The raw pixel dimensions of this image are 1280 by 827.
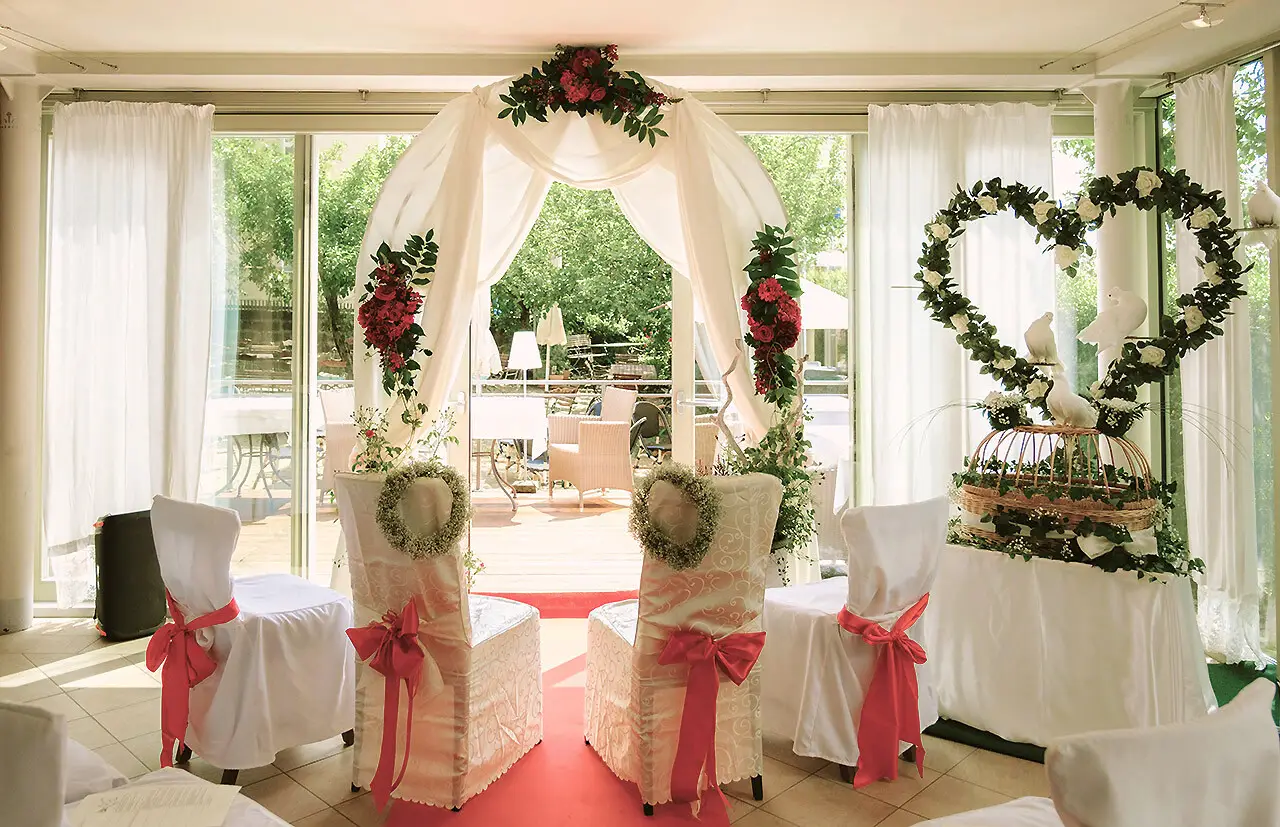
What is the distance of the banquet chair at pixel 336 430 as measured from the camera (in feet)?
17.1

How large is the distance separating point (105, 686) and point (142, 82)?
9.52 ft

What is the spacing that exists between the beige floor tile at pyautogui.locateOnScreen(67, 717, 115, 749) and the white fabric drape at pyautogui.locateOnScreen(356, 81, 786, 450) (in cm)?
155

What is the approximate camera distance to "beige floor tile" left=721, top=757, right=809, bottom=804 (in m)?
2.75

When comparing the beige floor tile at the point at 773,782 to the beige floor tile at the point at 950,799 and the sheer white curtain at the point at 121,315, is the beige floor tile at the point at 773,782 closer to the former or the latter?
the beige floor tile at the point at 950,799

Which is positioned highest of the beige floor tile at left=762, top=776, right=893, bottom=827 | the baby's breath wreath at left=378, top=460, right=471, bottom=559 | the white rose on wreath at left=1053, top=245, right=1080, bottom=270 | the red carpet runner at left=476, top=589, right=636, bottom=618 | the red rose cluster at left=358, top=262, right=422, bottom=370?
the white rose on wreath at left=1053, top=245, right=1080, bottom=270

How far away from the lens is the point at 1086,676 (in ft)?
9.47

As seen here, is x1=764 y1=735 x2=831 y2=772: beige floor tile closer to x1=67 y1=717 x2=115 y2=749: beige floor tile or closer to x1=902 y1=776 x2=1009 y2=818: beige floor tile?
x1=902 y1=776 x2=1009 y2=818: beige floor tile

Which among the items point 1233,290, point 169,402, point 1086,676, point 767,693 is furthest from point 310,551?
point 1233,290

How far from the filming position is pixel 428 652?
8.54ft

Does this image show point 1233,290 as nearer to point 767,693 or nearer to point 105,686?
point 767,693

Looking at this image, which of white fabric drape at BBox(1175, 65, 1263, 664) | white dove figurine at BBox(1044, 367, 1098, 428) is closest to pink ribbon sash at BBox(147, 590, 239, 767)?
white dove figurine at BBox(1044, 367, 1098, 428)

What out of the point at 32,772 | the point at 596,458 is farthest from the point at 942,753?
the point at 596,458

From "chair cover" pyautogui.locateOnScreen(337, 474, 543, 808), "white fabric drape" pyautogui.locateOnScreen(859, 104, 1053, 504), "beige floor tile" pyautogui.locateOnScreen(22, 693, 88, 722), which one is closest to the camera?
"chair cover" pyautogui.locateOnScreen(337, 474, 543, 808)

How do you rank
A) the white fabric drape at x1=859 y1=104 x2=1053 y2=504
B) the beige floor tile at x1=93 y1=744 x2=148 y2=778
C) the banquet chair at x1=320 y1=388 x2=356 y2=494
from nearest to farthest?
the beige floor tile at x1=93 y1=744 x2=148 y2=778 < the white fabric drape at x1=859 y1=104 x2=1053 y2=504 < the banquet chair at x1=320 y1=388 x2=356 y2=494
